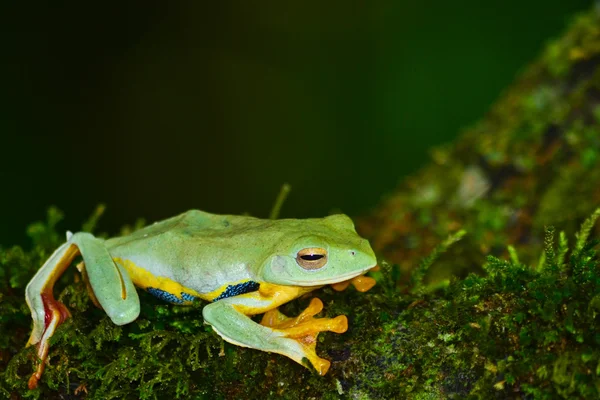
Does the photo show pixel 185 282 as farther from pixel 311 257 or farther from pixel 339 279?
pixel 339 279

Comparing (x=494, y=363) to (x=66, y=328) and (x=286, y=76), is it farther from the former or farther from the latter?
(x=286, y=76)

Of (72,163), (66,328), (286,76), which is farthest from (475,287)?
(286,76)

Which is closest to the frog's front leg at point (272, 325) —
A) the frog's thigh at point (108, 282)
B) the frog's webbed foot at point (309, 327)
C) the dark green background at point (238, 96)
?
the frog's webbed foot at point (309, 327)

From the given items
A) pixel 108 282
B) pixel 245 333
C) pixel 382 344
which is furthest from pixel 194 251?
pixel 382 344

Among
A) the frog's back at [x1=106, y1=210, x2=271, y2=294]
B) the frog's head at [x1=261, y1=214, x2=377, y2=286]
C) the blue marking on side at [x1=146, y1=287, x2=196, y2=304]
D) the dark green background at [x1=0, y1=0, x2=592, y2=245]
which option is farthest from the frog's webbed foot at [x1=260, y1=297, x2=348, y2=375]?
the dark green background at [x1=0, y1=0, x2=592, y2=245]

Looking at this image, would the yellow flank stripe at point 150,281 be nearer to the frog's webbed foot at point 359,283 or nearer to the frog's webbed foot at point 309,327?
the frog's webbed foot at point 309,327

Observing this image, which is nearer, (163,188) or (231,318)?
(231,318)

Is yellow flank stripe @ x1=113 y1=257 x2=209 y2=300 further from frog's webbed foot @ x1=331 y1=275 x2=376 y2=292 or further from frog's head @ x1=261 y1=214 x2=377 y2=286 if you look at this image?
frog's webbed foot @ x1=331 y1=275 x2=376 y2=292

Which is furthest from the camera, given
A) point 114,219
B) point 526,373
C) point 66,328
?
point 114,219
